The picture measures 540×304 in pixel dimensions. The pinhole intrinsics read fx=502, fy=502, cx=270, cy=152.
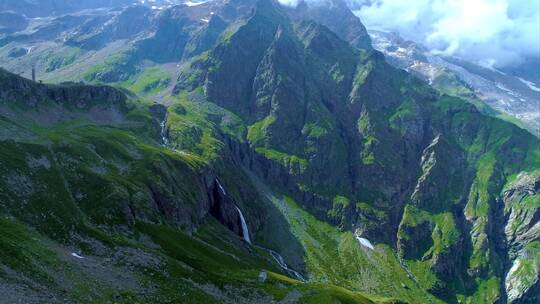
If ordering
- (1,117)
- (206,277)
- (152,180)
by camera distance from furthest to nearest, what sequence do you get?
(152,180), (1,117), (206,277)

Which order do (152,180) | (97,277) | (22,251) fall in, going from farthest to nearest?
(152,180), (97,277), (22,251)

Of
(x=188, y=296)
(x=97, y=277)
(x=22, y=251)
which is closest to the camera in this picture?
(x=22, y=251)

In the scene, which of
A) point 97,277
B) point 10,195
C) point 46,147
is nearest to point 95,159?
point 46,147

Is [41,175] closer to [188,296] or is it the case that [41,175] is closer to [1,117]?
[1,117]

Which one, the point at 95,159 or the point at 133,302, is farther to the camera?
the point at 95,159

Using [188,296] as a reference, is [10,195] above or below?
above

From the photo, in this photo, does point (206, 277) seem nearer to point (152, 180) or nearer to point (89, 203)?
point (89, 203)

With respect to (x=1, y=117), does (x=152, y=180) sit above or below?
below

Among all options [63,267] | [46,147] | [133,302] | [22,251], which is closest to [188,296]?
[133,302]

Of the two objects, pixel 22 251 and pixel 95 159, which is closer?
pixel 22 251
